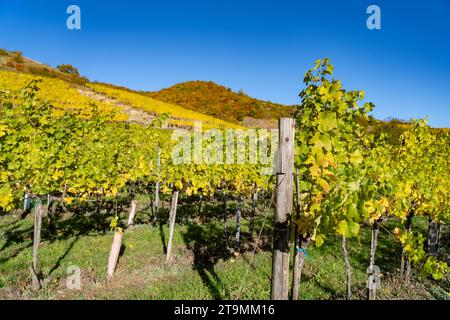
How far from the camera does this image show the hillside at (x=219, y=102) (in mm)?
49438

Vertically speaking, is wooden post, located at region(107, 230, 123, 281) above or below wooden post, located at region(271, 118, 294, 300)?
below

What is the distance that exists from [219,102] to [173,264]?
4840 centimetres

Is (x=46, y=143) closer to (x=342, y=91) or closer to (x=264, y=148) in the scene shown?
(x=342, y=91)

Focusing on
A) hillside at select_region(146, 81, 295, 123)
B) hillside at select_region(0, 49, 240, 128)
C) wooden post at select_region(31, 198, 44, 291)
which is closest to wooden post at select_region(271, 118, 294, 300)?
wooden post at select_region(31, 198, 44, 291)

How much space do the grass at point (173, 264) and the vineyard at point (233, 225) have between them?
0.16 feet

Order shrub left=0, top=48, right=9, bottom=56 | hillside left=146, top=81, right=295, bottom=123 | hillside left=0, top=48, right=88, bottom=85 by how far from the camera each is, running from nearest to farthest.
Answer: hillside left=0, top=48, right=88, bottom=85
shrub left=0, top=48, right=9, bottom=56
hillside left=146, top=81, right=295, bottom=123

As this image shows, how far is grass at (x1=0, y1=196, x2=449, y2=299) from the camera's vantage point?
6637mm

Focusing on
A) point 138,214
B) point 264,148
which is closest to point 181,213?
point 138,214

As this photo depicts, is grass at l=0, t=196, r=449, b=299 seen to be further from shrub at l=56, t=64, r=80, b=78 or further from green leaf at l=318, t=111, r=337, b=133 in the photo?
shrub at l=56, t=64, r=80, b=78

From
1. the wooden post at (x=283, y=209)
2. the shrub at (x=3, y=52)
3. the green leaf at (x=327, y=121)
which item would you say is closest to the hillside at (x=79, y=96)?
the shrub at (x=3, y=52)

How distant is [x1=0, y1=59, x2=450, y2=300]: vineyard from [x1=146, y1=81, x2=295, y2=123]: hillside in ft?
124

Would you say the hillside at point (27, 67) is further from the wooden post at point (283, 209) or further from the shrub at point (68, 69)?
the wooden post at point (283, 209)

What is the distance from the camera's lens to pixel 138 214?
13.4 meters
